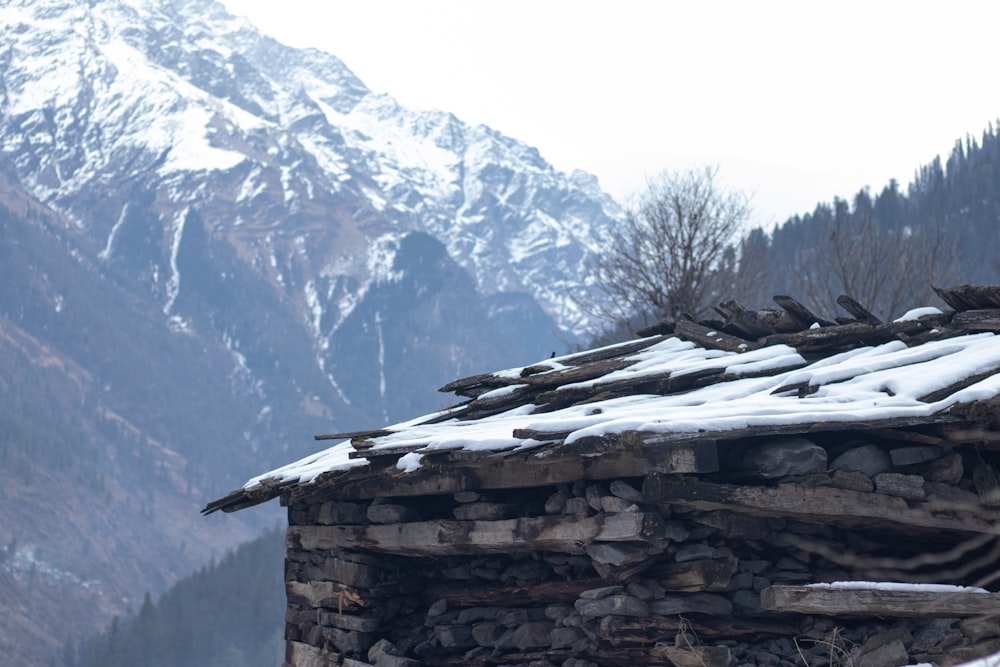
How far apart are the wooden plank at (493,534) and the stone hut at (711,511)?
17 mm

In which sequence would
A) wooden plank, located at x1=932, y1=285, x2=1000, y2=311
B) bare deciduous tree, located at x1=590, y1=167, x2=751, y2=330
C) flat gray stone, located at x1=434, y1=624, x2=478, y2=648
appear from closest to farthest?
wooden plank, located at x1=932, y1=285, x2=1000, y2=311, flat gray stone, located at x1=434, y1=624, x2=478, y2=648, bare deciduous tree, located at x1=590, y1=167, x2=751, y2=330

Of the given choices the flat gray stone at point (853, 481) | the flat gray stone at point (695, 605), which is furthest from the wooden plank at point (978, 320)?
the flat gray stone at point (695, 605)

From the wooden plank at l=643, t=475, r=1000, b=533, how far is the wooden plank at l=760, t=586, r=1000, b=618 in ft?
1.30

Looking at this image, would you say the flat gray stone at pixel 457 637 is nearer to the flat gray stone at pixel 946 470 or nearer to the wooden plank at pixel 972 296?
Result: the flat gray stone at pixel 946 470

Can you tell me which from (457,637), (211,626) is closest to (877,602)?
(457,637)

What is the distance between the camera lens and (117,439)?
181 metres

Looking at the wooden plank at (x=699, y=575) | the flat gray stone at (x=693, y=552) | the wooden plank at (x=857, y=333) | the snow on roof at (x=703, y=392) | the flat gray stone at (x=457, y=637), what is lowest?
the flat gray stone at (x=457, y=637)

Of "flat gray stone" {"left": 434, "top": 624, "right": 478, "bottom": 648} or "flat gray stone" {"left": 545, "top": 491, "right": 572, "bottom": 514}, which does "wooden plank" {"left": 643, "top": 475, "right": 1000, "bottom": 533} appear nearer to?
"flat gray stone" {"left": 545, "top": 491, "right": 572, "bottom": 514}

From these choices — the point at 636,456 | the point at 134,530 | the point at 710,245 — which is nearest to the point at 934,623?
the point at 636,456

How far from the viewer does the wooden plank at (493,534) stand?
22.1 feet

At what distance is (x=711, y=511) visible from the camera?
671 centimetres

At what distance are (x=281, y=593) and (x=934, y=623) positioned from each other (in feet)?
321

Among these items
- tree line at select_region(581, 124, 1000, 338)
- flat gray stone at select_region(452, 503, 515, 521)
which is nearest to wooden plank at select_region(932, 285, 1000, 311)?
flat gray stone at select_region(452, 503, 515, 521)

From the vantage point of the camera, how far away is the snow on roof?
20.4ft
